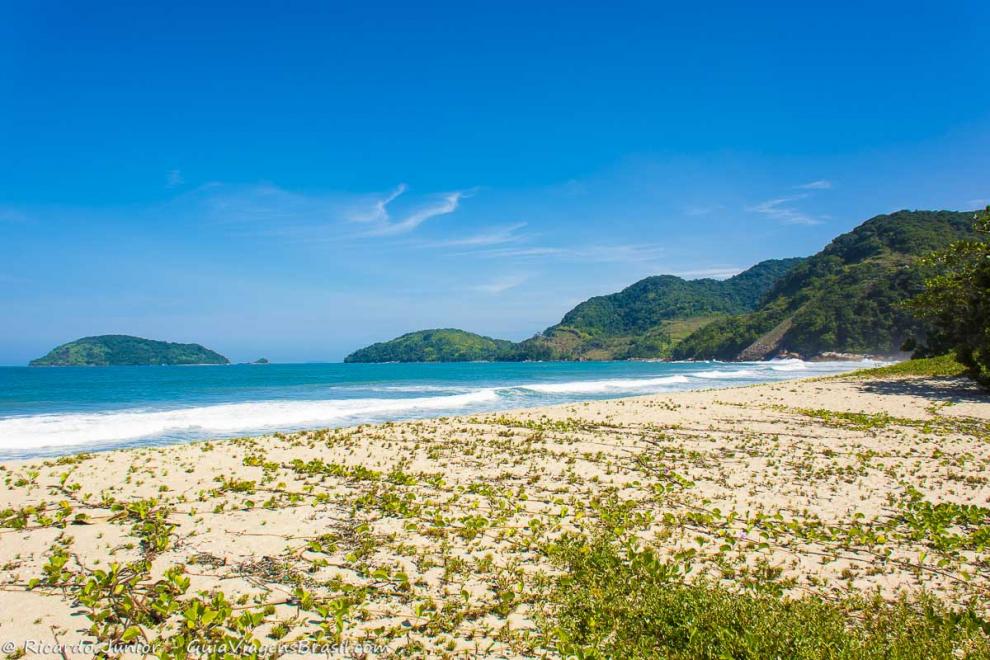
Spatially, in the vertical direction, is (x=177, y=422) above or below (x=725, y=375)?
above

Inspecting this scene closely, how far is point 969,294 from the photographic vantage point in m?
28.7

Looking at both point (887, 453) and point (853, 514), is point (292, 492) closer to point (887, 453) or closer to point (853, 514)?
point (853, 514)

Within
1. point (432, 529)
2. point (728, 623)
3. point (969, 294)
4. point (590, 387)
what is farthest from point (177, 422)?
point (969, 294)

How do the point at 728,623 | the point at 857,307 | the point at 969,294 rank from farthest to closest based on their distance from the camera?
the point at 857,307 < the point at 969,294 < the point at 728,623

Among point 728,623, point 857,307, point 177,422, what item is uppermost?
point 857,307

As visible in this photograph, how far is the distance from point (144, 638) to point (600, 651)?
3.89 m

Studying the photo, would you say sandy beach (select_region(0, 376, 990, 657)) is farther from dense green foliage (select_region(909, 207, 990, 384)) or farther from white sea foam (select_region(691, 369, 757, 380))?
white sea foam (select_region(691, 369, 757, 380))

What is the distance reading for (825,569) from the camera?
6.12 metres

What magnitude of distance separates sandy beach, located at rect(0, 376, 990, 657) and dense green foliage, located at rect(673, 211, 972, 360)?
12556 centimetres

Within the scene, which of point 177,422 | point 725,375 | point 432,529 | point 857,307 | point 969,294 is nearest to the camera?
point 432,529

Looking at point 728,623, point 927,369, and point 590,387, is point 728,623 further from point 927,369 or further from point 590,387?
point 590,387

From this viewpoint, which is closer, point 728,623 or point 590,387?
point 728,623

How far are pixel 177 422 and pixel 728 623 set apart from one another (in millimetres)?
26133

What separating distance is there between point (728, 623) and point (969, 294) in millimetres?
34231
